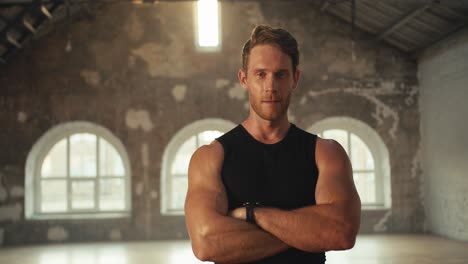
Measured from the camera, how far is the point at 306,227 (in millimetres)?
2178

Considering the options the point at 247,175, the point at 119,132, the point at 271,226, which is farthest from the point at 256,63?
the point at 119,132

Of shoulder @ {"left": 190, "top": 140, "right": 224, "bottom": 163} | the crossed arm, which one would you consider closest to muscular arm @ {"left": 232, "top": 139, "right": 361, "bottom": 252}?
the crossed arm

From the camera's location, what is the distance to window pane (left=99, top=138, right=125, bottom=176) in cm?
1368

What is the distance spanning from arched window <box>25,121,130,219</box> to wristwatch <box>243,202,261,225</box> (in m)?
11.7

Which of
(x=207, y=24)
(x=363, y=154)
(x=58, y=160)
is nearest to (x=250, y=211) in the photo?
(x=207, y=24)

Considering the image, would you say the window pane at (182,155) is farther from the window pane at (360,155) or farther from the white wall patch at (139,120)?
the window pane at (360,155)

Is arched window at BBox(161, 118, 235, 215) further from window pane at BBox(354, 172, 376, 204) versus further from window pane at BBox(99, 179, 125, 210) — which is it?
window pane at BBox(354, 172, 376, 204)

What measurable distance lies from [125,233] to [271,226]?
11.4m

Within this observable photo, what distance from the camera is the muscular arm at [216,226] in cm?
220

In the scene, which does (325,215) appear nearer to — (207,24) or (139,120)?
(139,120)

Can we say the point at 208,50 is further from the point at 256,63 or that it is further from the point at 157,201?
the point at 256,63

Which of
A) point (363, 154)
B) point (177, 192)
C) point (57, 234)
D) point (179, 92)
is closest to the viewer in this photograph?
point (57, 234)

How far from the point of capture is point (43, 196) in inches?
537

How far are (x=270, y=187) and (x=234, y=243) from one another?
10.3 inches
